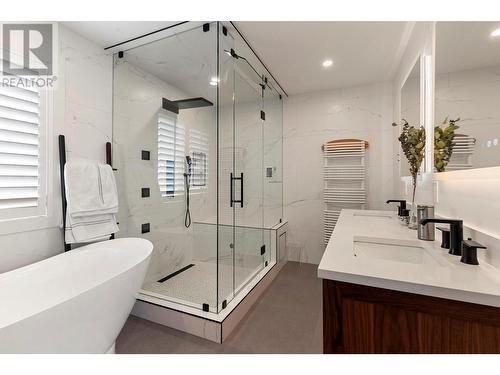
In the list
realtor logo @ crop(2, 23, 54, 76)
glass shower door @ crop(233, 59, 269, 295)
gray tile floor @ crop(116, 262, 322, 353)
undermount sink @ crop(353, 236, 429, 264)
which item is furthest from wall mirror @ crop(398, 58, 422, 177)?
realtor logo @ crop(2, 23, 54, 76)

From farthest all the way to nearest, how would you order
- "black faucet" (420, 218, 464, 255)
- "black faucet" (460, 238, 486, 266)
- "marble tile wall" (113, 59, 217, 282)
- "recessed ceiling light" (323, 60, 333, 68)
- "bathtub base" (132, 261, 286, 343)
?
"recessed ceiling light" (323, 60, 333, 68), "marble tile wall" (113, 59, 217, 282), "bathtub base" (132, 261, 286, 343), "black faucet" (420, 218, 464, 255), "black faucet" (460, 238, 486, 266)

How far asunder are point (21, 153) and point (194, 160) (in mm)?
1454

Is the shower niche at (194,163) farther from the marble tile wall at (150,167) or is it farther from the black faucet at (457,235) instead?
the black faucet at (457,235)

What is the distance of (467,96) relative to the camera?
3.59 feet

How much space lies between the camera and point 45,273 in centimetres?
153

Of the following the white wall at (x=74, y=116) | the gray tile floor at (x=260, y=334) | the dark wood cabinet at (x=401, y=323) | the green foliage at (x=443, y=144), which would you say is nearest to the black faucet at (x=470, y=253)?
the dark wood cabinet at (x=401, y=323)

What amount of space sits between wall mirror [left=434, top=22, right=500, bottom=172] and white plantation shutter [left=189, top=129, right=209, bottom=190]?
1.99m

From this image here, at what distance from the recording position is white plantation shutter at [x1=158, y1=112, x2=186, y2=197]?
2529mm

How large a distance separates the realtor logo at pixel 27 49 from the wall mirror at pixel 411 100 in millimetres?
2897

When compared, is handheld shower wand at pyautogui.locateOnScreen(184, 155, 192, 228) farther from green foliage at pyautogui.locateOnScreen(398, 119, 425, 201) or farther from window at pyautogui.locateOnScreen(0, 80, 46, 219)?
green foliage at pyautogui.locateOnScreen(398, 119, 425, 201)

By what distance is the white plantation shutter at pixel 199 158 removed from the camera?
8.25ft

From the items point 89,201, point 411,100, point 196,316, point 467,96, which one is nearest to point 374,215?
point 411,100
